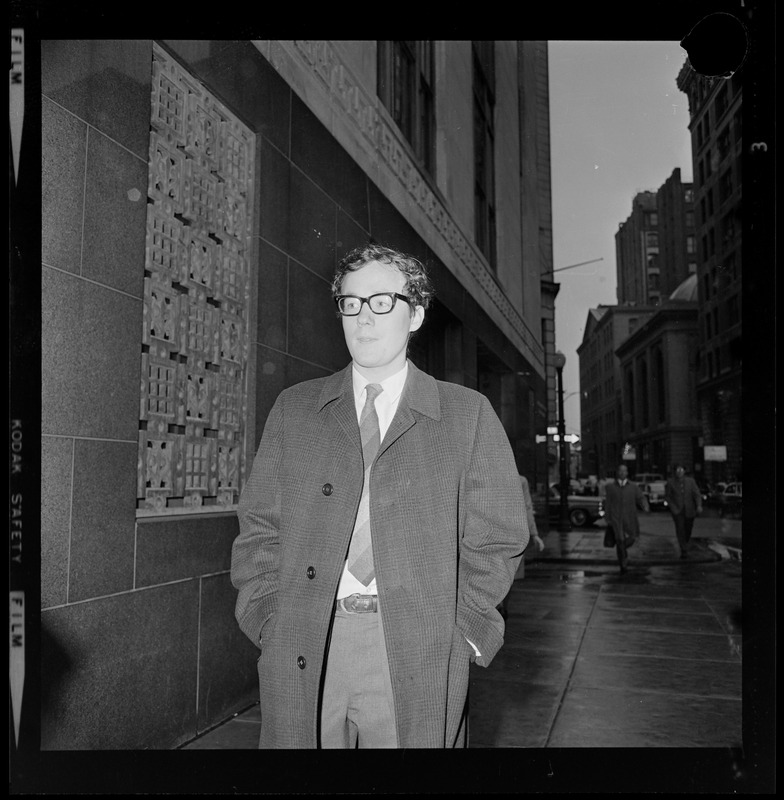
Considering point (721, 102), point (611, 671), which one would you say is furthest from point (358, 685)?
point (611, 671)

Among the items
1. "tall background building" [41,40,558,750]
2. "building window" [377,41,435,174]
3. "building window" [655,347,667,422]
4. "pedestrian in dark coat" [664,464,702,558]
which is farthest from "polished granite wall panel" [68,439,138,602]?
"building window" [377,41,435,174]

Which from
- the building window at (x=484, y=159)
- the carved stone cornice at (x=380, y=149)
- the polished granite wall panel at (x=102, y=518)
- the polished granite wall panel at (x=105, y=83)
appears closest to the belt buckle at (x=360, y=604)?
the polished granite wall panel at (x=102, y=518)

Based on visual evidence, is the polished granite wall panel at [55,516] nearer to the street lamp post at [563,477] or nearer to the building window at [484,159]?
the building window at [484,159]

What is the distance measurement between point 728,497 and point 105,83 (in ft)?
11.4

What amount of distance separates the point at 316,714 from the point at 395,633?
0.37 metres

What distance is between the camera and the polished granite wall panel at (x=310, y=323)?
497cm

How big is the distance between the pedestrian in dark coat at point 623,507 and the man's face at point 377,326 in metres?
9.14

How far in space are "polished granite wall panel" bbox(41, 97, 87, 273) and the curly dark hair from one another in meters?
1.35

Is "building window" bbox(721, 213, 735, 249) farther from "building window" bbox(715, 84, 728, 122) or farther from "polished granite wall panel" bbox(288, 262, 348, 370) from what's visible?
"polished granite wall panel" bbox(288, 262, 348, 370)

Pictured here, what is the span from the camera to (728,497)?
11.4 feet

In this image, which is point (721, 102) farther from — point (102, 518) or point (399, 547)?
point (102, 518)

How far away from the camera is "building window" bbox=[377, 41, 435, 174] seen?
6980 millimetres

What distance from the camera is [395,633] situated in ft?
8.17
